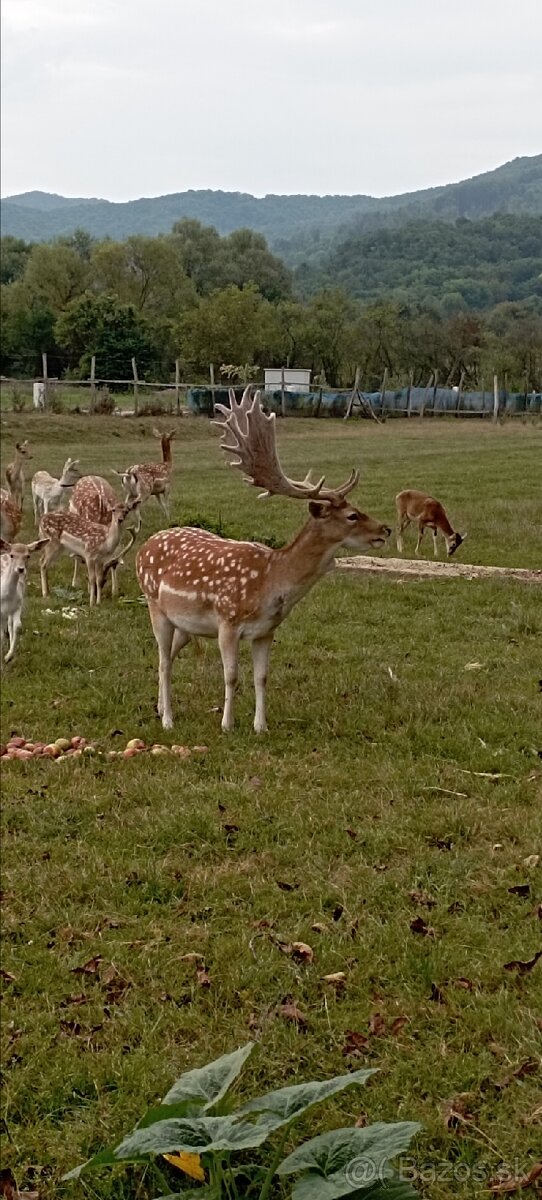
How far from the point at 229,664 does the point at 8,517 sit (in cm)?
777

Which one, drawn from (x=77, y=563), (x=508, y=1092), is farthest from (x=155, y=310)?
(x=508, y=1092)

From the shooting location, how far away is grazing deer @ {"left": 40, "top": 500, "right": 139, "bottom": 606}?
40.8 ft

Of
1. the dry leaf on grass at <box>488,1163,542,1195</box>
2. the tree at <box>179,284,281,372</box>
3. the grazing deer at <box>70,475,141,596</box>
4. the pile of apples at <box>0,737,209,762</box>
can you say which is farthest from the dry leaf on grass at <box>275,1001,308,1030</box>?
the tree at <box>179,284,281,372</box>

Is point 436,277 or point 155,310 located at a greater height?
point 436,277

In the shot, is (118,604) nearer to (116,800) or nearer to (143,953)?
(116,800)

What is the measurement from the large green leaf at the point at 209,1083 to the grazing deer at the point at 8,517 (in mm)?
11961

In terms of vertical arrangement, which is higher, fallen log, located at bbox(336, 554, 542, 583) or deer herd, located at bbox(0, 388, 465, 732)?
deer herd, located at bbox(0, 388, 465, 732)

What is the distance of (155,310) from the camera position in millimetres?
74938

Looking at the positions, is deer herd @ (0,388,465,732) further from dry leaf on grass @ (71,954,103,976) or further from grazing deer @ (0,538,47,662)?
dry leaf on grass @ (71,954,103,976)

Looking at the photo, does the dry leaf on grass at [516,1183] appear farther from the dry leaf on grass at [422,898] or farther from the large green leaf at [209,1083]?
the dry leaf on grass at [422,898]

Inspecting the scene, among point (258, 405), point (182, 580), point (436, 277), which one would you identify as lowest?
point (182, 580)

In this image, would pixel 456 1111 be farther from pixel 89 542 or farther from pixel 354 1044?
pixel 89 542

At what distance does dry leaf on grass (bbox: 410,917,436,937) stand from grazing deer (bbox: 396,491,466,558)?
10266 mm

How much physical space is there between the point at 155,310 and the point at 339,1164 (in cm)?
7526
